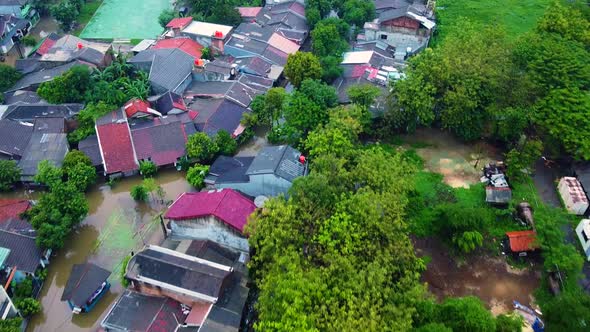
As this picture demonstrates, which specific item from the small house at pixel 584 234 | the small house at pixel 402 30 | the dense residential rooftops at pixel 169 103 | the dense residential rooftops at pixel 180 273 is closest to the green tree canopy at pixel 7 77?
the dense residential rooftops at pixel 169 103

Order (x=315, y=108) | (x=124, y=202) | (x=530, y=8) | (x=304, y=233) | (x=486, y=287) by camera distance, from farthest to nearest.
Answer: (x=530, y=8) < (x=315, y=108) < (x=124, y=202) < (x=486, y=287) < (x=304, y=233)

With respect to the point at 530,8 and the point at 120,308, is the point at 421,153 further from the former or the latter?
the point at 530,8

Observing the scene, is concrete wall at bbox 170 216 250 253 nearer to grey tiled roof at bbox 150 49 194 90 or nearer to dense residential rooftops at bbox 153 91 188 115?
dense residential rooftops at bbox 153 91 188 115

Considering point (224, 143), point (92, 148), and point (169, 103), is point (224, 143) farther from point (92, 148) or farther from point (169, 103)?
point (92, 148)

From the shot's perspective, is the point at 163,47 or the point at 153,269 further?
the point at 163,47

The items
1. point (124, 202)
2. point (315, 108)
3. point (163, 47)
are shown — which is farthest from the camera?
point (163, 47)

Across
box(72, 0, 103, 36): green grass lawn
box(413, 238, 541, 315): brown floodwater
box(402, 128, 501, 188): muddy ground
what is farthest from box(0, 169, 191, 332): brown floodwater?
box(72, 0, 103, 36): green grass lawn

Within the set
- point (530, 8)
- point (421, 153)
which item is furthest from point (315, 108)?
point (530, 8)

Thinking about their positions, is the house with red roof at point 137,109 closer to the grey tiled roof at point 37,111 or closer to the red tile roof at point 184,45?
the grey tiled roof at point 37,111
